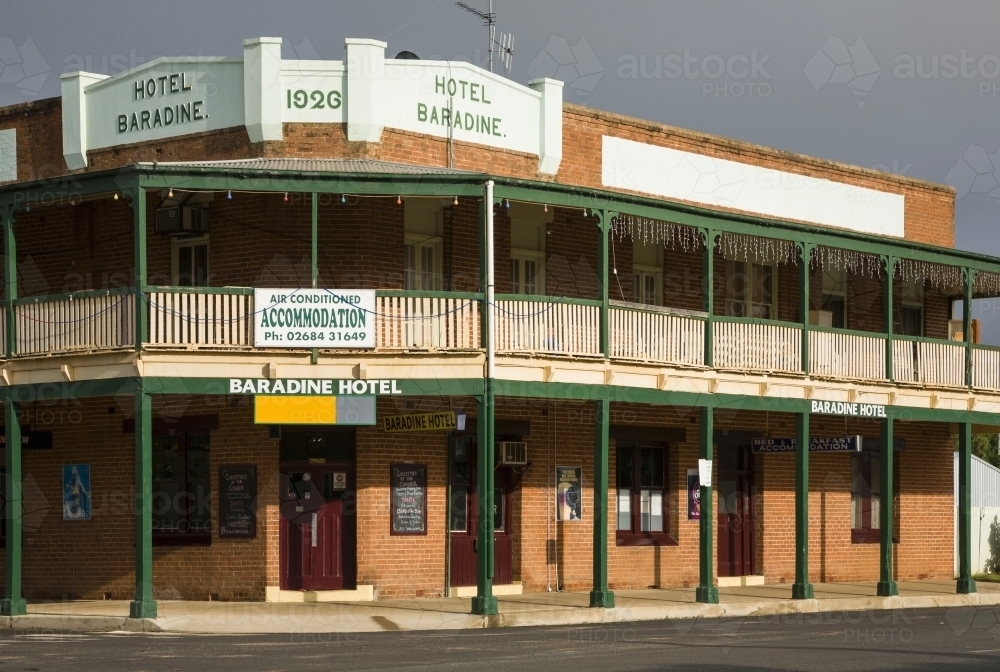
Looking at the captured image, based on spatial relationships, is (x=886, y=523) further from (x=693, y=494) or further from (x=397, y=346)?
(x=397, y=346)

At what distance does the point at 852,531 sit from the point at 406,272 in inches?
431

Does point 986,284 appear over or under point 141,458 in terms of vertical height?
over

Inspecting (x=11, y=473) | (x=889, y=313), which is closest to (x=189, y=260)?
(x=11, y=473)

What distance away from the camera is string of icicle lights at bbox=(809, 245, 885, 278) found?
1061 inches

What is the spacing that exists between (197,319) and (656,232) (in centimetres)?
823

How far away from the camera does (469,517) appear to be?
80.8ft

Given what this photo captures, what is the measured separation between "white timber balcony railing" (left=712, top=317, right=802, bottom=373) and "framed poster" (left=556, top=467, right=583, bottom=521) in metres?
2.95

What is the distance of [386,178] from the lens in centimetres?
2128

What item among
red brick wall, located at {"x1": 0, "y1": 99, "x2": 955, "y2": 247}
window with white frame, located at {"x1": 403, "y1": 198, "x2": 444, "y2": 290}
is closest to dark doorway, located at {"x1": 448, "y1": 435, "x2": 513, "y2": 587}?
window with white frame, located at {"x1": 403, "y1": 198, "x2": 444, "y2": 290}

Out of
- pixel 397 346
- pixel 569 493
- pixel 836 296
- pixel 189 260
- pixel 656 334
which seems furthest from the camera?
pixel 836 296

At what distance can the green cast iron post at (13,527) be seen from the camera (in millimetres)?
21219

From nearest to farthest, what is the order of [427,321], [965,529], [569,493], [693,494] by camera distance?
1. [427,321]
2. [569,493]
3. [693,494]
4. [965,529]

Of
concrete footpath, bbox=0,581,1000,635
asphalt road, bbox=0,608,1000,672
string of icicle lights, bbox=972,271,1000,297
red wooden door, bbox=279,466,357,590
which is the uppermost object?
string of icicle lights, bbox=972,271,1000,297

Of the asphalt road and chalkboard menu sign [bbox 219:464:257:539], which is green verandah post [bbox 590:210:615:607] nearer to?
the asphalt road
